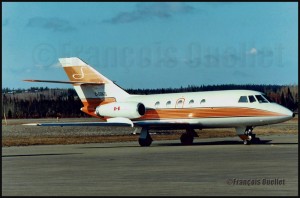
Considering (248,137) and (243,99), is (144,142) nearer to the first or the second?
(248,137)

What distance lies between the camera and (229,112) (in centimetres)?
3531

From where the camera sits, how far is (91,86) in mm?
41438

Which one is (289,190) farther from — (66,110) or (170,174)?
(66,110)

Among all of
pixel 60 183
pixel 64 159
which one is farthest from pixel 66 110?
pixel 60 183

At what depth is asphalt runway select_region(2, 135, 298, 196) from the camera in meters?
15.2

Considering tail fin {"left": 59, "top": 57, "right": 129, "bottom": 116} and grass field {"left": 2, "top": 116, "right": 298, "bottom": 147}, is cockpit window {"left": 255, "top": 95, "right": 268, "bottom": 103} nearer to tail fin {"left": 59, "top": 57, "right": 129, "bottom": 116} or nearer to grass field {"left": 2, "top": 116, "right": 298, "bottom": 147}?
tail fin {"left": 59, "top": 57, "right": 129, "bottom": 116}

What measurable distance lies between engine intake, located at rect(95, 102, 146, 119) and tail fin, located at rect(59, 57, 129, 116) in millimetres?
1720

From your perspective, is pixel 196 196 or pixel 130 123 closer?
pixel 196 196

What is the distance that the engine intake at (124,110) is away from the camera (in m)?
38.2

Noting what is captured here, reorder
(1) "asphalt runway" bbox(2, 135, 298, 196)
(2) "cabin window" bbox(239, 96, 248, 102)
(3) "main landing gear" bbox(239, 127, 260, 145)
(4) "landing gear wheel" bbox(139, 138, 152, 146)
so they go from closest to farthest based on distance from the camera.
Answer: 1. (1) "asphalt runway" bbox(2, 135, 298, 196)
2. (3) "main landing gear" bbox(239, 127, 260, 145)
3. (2) "cabin window" bbox(239, 96, 248, 102)
4. (4) "landing gear wheel" bbox(139, 138, 152, 146)

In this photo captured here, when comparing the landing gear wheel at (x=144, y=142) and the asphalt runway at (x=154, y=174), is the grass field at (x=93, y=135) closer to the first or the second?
the landing gear wheel at (x=144, y=142)

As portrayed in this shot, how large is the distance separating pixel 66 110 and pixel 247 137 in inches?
4408

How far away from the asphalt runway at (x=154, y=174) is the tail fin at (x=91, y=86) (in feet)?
46.4

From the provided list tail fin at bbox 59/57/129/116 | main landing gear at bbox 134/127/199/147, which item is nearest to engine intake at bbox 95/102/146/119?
main landing gear at bbox 134/127/199/147
